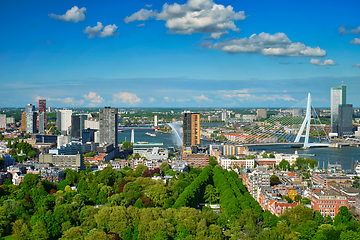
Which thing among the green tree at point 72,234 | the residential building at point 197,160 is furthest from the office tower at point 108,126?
the green tree at point 72,234

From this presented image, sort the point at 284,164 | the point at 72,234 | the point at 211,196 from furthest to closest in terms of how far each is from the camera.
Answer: the point at 284,164, the point at 211,196, the point at 72,234

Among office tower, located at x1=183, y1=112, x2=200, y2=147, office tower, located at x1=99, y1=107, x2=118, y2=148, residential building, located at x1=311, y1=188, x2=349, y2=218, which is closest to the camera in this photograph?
residential building, located at x1=311, y1=188, x2=349, y2=218

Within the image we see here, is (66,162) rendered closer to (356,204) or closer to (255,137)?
(356,204)

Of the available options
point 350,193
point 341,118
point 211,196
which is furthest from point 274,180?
point 341,118

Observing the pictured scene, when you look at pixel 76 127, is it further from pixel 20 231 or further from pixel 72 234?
pixel 72 234

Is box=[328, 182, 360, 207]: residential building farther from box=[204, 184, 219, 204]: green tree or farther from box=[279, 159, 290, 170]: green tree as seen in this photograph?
box=[279, 159, 290, 170]: green tree

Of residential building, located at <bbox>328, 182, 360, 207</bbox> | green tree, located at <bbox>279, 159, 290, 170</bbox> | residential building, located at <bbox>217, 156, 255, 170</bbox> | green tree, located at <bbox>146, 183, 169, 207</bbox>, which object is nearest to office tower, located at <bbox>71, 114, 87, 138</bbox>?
residential building, located at <bbox>217, 156, 255, 170</bbox>

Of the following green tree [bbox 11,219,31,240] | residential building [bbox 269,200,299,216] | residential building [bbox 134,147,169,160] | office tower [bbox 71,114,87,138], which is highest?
office tower [bbox 71,114,87,138]
